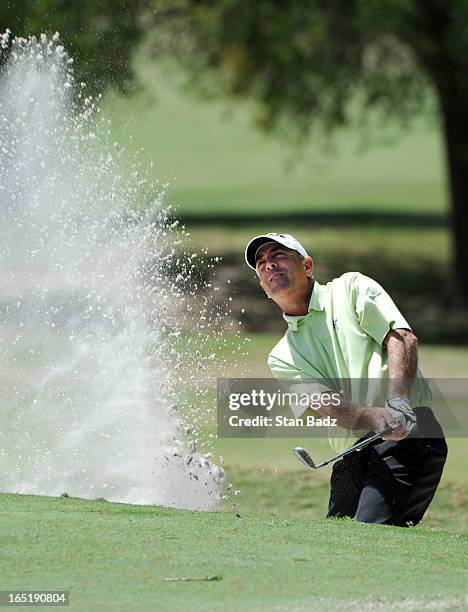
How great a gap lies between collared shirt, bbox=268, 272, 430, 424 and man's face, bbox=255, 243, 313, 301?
3.5 inches

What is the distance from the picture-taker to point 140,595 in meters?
4.71

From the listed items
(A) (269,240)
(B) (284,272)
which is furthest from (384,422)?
(A) (269,240)

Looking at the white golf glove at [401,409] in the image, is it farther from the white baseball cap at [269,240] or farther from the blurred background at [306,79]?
the blurred background at [306,79]

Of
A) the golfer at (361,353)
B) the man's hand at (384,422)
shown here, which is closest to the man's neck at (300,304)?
the golfer at (361,353)

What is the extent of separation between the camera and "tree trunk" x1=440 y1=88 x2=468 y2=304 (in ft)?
75.3

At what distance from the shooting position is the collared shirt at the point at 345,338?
243 inches

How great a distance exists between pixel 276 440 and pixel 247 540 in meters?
2.17

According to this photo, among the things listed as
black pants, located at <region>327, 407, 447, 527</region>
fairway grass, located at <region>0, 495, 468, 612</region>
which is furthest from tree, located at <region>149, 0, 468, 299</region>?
fairway grass, located at <region>0, 495, 468, 612</region>

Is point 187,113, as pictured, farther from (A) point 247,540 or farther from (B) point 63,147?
(A) point 247,540

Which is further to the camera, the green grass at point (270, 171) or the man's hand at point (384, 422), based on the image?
the green grass at point (270, 171)

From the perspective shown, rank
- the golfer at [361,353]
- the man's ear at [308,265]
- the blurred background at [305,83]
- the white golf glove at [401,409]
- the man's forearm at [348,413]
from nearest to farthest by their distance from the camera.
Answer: the white golf glove at [401,409], the man's forearm at [348,413], the golfer at [361,353], the man's ear at [308,265], the blurred background at [305,83]

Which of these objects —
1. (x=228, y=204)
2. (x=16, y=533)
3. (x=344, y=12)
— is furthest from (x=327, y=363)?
(x=228, y=204)

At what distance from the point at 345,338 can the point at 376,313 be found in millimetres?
213

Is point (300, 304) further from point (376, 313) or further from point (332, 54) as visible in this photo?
point (332, 54)
